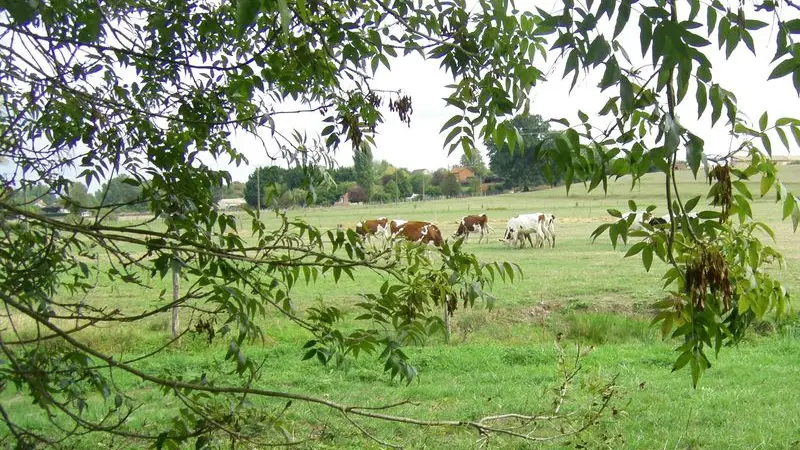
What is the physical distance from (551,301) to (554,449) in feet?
22.3

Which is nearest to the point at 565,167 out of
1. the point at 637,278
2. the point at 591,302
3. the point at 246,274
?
the point at 246,274

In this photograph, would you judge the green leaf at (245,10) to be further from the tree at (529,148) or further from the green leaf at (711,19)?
the green leaf at (711,19)

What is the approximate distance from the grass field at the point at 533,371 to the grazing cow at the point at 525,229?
11.6 m

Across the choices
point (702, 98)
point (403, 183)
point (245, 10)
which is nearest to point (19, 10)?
point (245, 10)

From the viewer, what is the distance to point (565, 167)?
1.45m

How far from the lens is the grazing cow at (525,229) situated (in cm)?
2495

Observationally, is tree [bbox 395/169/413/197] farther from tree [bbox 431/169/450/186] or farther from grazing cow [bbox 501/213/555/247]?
grazing cow [bbox 501/213/555/247]

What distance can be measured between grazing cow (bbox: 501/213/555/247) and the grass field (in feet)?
38.1

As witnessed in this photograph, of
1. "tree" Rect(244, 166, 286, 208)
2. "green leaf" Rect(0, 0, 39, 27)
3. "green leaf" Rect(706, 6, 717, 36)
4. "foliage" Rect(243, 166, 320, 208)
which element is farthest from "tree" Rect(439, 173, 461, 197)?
"green leaf" Rect(0, 0, 39, 27)

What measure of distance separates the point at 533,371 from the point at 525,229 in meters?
18.2

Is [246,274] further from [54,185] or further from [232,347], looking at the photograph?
[54,185]

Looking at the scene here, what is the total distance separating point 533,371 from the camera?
723cm

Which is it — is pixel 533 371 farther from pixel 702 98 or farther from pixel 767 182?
pixel 702 98

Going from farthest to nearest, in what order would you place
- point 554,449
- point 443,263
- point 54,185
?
point 554,449
point 54,185
point 443,263
